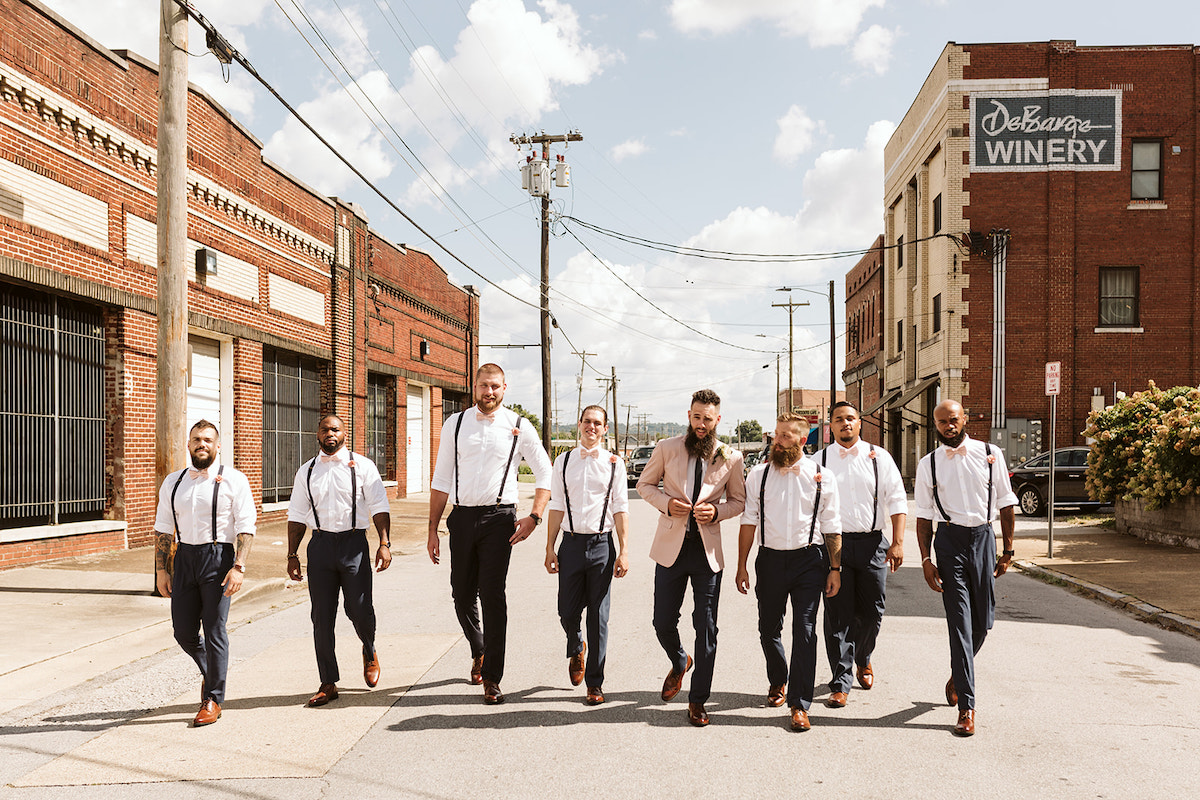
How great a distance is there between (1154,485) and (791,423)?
39.9 ft

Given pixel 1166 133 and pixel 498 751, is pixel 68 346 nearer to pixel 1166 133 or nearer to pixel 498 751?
pixel 498 751

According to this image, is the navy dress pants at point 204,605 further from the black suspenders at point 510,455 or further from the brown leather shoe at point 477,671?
the brown leather shoe at point 477,671

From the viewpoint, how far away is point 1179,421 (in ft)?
48.9

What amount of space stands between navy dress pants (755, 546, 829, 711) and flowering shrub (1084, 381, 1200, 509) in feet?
37.3

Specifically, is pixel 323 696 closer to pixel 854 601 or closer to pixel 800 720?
A: pixel 800 720

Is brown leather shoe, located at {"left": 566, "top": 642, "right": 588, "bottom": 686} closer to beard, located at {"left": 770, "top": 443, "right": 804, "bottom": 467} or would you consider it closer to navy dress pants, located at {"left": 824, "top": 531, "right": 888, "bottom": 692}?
navy dress pants, located at {"left": 824, "top": 531, "right": 888, "bottom": 692}

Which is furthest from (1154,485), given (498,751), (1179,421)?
(498,751)

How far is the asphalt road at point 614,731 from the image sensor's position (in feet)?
15.3

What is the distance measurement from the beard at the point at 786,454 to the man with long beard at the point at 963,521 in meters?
0.83

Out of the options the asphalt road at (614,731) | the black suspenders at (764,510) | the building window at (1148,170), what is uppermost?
the building window at (1148,170)

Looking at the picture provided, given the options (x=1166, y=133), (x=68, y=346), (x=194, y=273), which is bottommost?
(x=68, y=346)

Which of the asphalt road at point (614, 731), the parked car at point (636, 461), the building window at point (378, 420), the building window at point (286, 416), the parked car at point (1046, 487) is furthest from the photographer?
the parked car at point (636, 461)

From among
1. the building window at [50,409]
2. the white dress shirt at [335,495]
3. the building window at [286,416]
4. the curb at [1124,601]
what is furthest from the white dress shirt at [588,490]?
the building window at [286,416]

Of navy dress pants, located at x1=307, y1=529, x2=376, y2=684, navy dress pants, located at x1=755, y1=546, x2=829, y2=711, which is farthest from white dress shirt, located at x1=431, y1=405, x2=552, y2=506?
navy dress pants, located at x1=755, y1=546, x2=829, y2=711
